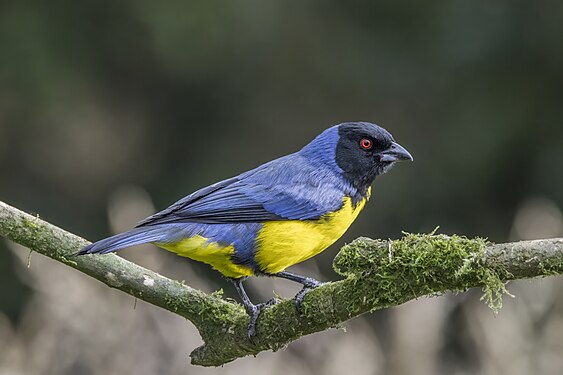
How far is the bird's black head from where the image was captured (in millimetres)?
5520

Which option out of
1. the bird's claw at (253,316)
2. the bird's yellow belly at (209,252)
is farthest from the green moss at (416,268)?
the bird's yellow belly at (209,252)

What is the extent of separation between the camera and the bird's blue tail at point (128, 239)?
409 cm

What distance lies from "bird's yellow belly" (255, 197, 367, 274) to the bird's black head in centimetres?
49

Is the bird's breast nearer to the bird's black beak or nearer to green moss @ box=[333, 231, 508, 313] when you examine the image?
the bird's black beak

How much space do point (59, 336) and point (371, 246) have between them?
10.8 ft

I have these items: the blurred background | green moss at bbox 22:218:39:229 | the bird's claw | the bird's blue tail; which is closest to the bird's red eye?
the bird's blue tail

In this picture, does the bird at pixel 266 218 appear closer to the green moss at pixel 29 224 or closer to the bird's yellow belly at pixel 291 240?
the bird's yellow belly at pixel 291 240

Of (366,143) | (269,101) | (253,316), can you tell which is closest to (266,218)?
(253,316)

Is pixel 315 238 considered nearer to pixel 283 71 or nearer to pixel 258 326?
pixel 258 326

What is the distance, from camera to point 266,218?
16.5 ft

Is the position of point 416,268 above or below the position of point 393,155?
below

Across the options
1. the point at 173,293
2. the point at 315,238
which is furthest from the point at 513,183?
the point at 173,293

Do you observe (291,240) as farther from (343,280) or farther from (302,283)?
(343,280)

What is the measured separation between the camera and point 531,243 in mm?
3332
